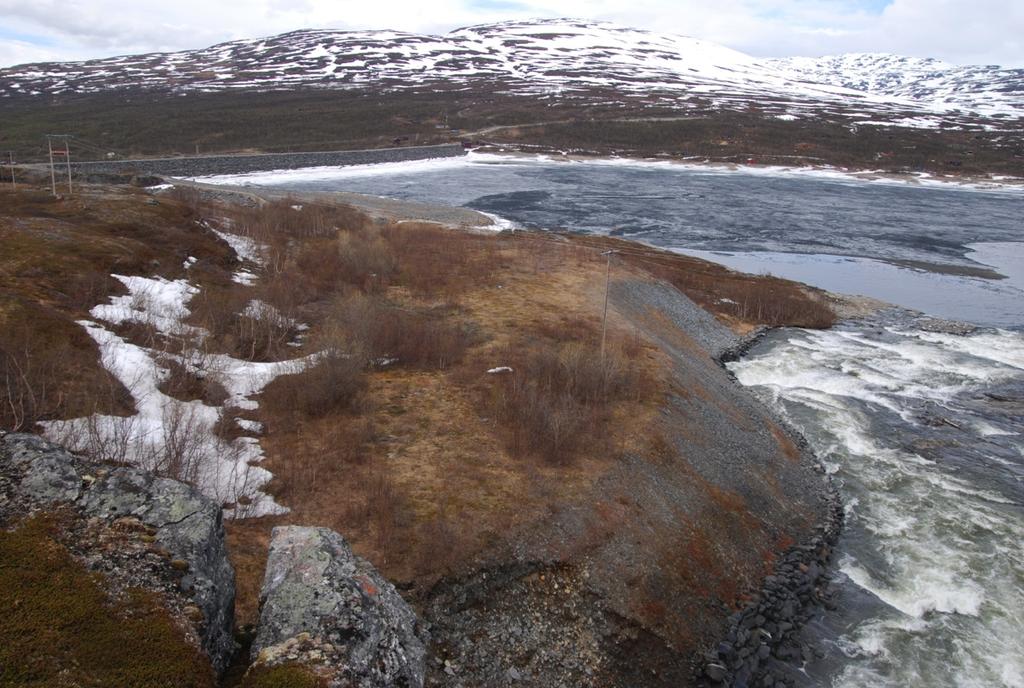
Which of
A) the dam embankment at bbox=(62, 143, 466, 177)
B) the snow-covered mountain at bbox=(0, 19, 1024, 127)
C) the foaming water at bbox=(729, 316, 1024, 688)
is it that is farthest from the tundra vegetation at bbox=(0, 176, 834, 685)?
the snow-covered mountain at bbox=(0, 19, 1024, 127)

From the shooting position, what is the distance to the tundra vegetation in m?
12.0

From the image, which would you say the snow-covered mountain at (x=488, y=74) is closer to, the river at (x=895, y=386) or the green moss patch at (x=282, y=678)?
the river at (x=895, y=386)

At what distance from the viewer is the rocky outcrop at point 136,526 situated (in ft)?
20.4

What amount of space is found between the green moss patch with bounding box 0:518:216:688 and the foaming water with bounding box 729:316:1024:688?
9.68 meters

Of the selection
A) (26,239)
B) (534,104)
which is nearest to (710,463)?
(26,239)

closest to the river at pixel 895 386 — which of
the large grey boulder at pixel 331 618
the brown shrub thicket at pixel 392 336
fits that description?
the large grey boulder at pixel 331 618

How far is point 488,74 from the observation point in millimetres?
144875

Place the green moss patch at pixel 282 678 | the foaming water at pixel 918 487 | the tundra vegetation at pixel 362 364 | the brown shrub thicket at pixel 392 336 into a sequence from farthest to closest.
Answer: the brown shrub thicket at pixel 392 336, the tundra vegetation at pixel 362 364, the foaming water at pixel 918 487, the green moss patch at pixel 282 678

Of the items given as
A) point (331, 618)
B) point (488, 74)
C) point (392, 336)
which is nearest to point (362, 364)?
point (392, 336)

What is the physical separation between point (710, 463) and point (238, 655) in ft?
37.2

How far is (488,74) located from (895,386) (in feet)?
447

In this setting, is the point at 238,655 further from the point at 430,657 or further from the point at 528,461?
the point at 528,461

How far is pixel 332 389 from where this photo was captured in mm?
15523

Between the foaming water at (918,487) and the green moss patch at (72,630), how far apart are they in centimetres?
968
